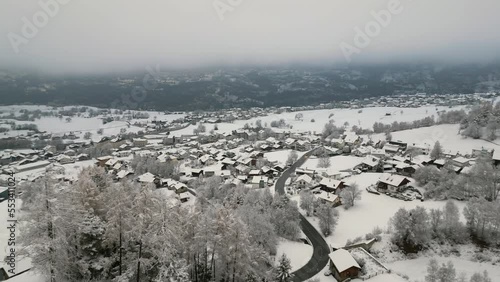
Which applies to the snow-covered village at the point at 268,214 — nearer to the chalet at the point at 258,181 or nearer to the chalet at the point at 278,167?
the chalet at the point at 278,167

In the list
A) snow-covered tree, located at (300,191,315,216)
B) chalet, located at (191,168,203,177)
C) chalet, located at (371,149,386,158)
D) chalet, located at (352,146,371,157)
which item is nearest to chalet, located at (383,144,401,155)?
chalet, located at (371,149,386,158)

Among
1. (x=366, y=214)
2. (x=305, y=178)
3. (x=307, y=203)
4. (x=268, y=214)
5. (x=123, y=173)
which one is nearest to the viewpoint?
(x=268, y=214)

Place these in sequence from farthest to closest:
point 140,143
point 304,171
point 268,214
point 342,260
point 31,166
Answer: point 140,143, point 31,166, point 304,171, point 268,214, point 342,260

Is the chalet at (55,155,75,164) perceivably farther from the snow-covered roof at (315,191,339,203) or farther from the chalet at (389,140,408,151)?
the chalet at (389,140,408,151)

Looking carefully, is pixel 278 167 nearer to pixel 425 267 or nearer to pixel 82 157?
pixel 425 267

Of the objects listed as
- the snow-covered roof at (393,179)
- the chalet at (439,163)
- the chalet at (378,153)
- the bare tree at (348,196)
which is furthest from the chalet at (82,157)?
the chalet at (439,163)

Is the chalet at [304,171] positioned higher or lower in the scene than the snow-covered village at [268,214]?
lower

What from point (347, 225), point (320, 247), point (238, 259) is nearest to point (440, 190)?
point (347, 225)

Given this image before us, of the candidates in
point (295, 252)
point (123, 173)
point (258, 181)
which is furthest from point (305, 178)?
point (123, 173)

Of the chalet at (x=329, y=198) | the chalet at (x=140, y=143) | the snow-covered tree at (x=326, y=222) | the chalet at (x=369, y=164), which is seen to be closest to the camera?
the snow-covered tree at (x=326, y=222)
